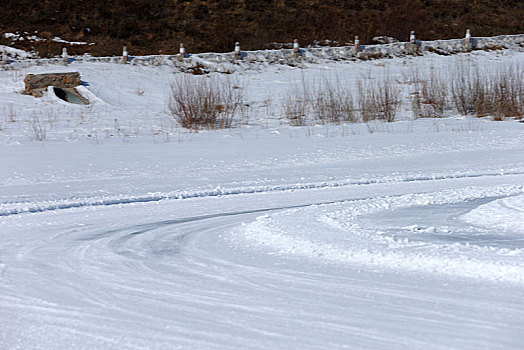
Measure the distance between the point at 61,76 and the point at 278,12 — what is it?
627 inches

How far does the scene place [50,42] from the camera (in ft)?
84.1

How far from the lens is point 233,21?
97.0ft

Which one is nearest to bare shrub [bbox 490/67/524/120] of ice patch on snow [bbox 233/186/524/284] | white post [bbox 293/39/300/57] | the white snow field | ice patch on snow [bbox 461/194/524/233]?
the white snow field

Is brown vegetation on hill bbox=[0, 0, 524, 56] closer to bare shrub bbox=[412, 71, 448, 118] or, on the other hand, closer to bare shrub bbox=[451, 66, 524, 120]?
bare shrub bbox=[412, 71, 448, 118]

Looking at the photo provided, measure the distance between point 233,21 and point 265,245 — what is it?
27.6 metres

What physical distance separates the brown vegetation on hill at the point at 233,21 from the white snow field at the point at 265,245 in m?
18.1

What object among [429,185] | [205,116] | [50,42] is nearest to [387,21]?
[50,42]

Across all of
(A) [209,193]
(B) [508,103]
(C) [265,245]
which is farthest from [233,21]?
(C) [265,245]

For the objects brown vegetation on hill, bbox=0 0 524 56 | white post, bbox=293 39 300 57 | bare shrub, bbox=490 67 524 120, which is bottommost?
bare shrub, bbox=490 67 524 120

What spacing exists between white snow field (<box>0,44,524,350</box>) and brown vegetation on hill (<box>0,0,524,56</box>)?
1812 centimetres

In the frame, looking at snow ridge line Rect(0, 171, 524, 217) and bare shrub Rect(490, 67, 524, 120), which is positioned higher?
bare shrub Rect(490, 67, 524, 120)

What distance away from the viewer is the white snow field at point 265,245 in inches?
73.9

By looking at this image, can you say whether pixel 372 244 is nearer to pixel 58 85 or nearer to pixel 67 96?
pixel 67 96

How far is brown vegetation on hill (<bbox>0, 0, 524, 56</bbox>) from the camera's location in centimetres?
2589
